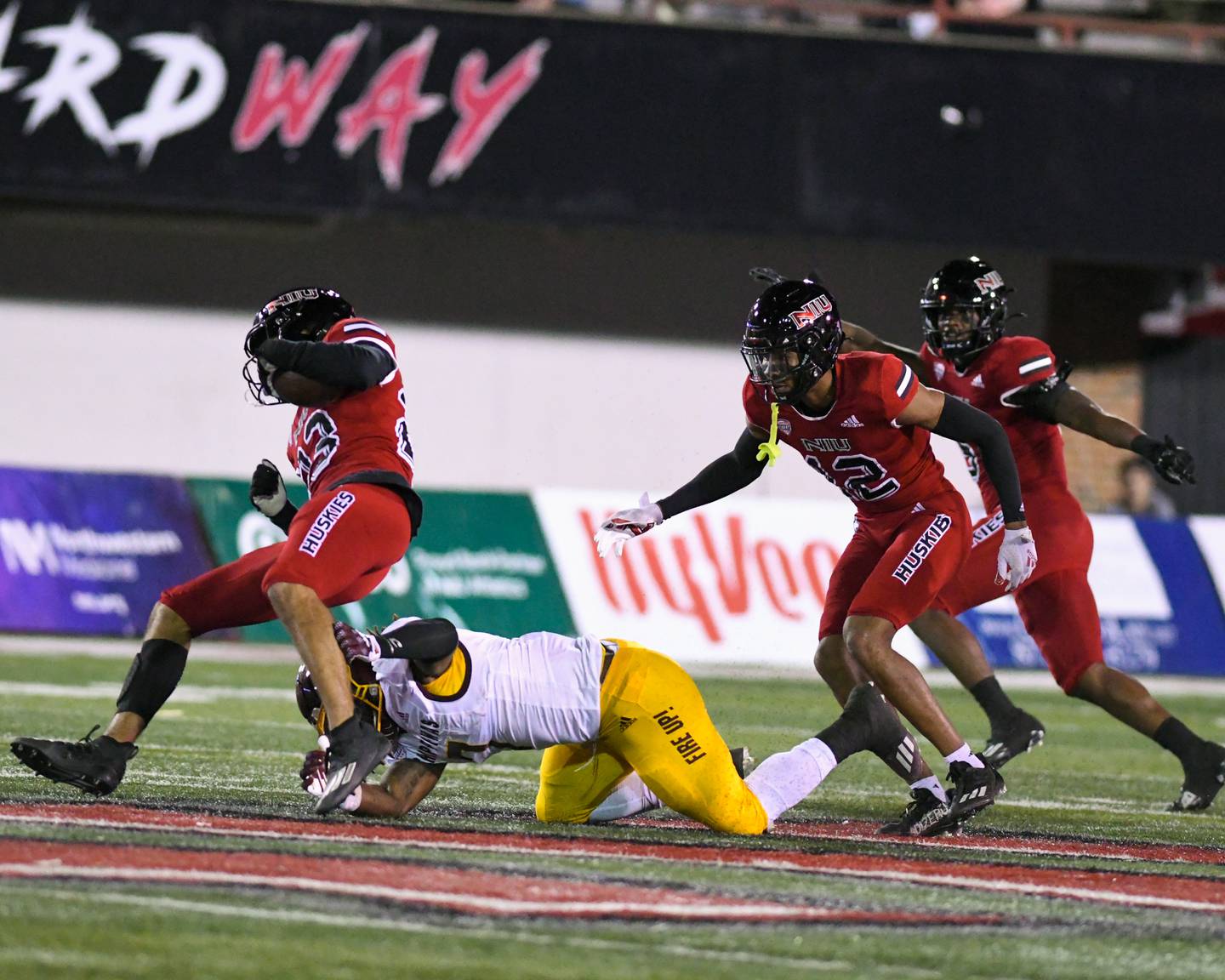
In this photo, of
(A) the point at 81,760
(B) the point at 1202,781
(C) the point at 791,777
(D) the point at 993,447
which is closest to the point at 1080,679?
(B) the point at 1202,781

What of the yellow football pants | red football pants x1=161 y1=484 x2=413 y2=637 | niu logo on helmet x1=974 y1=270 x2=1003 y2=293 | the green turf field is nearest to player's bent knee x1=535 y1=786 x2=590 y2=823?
the green turf field

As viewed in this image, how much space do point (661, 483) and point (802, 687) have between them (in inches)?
199

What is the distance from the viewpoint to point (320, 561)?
5840 mm

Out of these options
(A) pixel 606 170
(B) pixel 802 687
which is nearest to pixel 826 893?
(B) pixel 802 687

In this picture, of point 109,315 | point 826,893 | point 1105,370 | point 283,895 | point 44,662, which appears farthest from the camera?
point 1105,370

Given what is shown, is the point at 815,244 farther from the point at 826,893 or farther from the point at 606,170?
the point at 826,893

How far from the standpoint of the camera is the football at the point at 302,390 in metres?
6.30

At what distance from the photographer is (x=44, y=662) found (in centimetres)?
1260

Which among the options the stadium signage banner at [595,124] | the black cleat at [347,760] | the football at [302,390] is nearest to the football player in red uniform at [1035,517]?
the football at [302,390]

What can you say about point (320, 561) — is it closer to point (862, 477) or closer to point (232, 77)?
point (862, 477)

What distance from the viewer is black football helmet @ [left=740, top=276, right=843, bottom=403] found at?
6.38 meters

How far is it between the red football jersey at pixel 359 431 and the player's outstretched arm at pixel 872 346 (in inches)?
73.2

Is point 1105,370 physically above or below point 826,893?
below

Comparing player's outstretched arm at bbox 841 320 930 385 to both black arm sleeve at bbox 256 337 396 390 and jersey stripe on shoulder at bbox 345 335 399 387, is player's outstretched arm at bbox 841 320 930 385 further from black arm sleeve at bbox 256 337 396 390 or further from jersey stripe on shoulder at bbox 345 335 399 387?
black arm sleeve at bbox 256 337 396 390
